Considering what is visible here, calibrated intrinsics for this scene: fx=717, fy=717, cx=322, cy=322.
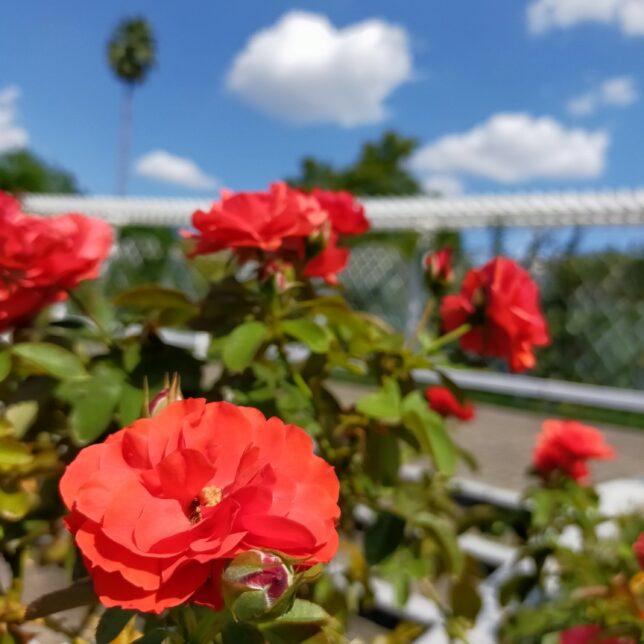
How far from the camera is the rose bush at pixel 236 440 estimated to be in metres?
0.36

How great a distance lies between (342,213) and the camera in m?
0.86

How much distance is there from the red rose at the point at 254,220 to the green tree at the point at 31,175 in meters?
21.1

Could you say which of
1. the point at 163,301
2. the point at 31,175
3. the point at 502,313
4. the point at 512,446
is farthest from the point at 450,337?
the point at 31,175

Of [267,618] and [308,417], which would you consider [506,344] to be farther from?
[267,618]

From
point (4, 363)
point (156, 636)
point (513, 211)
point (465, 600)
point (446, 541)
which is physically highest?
point (513, 211)

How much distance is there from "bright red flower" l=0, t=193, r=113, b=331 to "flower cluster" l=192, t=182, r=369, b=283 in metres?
0.11

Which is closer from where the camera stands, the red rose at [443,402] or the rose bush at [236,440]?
the rose bush at [236,440]

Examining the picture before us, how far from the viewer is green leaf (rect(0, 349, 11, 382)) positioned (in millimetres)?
644

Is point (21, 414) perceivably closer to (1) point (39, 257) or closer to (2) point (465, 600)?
(1) point (39, 257)

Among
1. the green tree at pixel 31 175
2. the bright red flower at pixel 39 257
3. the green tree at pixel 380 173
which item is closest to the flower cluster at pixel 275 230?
the bright red flower at pixel 39 257

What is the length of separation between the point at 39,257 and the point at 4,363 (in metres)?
0.11

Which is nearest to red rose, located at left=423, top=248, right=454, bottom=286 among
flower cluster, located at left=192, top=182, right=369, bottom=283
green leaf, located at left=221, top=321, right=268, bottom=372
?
flower cluster, located at left=192, top=182, right=369, bottom=283

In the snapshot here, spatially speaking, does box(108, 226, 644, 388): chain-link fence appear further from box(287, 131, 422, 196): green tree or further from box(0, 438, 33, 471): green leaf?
box(287, 131, 422, 196): green tree

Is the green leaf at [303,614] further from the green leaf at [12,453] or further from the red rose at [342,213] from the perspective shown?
the red rose at [342,213]
